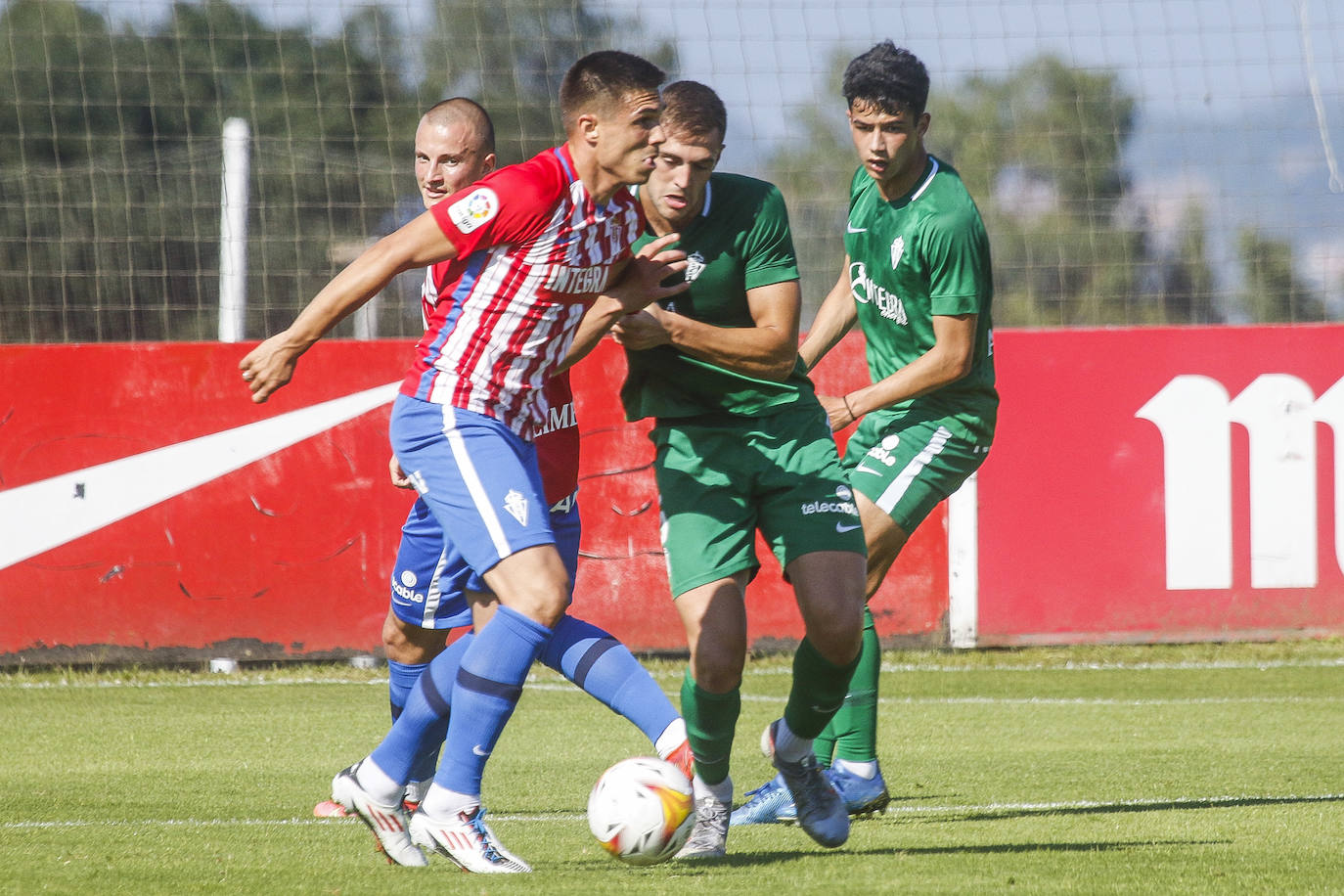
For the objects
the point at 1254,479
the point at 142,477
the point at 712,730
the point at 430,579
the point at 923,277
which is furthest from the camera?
the point at 1254,479

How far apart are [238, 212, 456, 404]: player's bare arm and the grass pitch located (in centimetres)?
122

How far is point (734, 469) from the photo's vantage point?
183 inches

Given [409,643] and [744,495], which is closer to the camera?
[744,495]

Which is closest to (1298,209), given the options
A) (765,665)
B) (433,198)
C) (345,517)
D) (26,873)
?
(765,665)

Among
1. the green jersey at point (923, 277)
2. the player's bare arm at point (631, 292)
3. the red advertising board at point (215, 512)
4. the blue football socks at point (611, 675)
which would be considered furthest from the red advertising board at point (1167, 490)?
the player's bare arm at point (631, 292)

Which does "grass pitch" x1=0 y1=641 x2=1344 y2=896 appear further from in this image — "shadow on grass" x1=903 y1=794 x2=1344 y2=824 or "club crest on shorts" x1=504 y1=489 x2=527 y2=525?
"club crest on shorts" x1=504 y1=489 x2=527 y2=525

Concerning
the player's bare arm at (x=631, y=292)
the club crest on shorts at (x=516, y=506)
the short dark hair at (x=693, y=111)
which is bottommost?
the club crest on shorts at (x=516, y=506)

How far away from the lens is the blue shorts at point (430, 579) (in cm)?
496

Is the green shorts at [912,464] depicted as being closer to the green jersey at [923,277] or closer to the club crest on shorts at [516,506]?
the green jersey at [923,277]

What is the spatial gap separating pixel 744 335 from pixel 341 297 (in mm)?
1224

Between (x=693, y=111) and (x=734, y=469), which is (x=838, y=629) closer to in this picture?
(x=734, y=469)

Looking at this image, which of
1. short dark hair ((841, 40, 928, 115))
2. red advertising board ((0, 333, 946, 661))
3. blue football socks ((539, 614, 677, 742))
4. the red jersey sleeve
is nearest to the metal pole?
red advertising board ((0, 333, 946, 661))

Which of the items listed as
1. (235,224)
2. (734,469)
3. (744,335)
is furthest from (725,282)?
(235,224)

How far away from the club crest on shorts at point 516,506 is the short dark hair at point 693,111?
1.15 m
